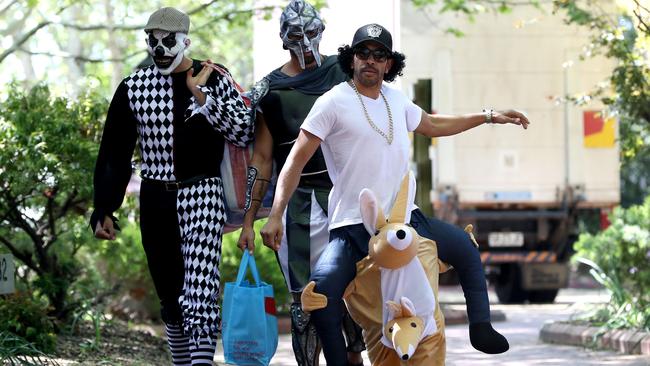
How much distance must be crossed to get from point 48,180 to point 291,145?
2.97m

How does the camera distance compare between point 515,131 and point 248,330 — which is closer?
point 248,330

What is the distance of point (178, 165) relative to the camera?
670 cm

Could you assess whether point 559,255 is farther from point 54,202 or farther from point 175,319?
point 175,319

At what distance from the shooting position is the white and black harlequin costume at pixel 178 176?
6.60 meters

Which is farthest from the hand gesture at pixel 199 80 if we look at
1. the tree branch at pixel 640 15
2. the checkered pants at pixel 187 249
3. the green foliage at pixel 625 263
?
the green foliage at pixel 625 263

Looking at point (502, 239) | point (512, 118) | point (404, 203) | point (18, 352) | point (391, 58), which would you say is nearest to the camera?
point (404, 203)

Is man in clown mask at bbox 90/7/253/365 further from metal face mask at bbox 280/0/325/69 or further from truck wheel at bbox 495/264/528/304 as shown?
truck wheel at bbox 495/264/528/304

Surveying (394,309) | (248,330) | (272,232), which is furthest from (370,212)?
(248,330)

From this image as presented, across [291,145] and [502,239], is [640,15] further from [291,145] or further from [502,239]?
[502,239]

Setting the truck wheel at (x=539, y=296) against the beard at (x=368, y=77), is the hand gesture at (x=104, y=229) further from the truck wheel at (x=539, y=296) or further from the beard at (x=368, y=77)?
the truck wheel at (x=539, y=296)

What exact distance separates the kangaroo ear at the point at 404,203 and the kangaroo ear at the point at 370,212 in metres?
0.05

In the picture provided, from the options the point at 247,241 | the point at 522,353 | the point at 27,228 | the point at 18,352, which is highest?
the point at 247,241

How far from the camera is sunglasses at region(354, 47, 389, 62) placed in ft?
19.4

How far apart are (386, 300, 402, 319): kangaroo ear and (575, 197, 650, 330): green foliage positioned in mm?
5550
